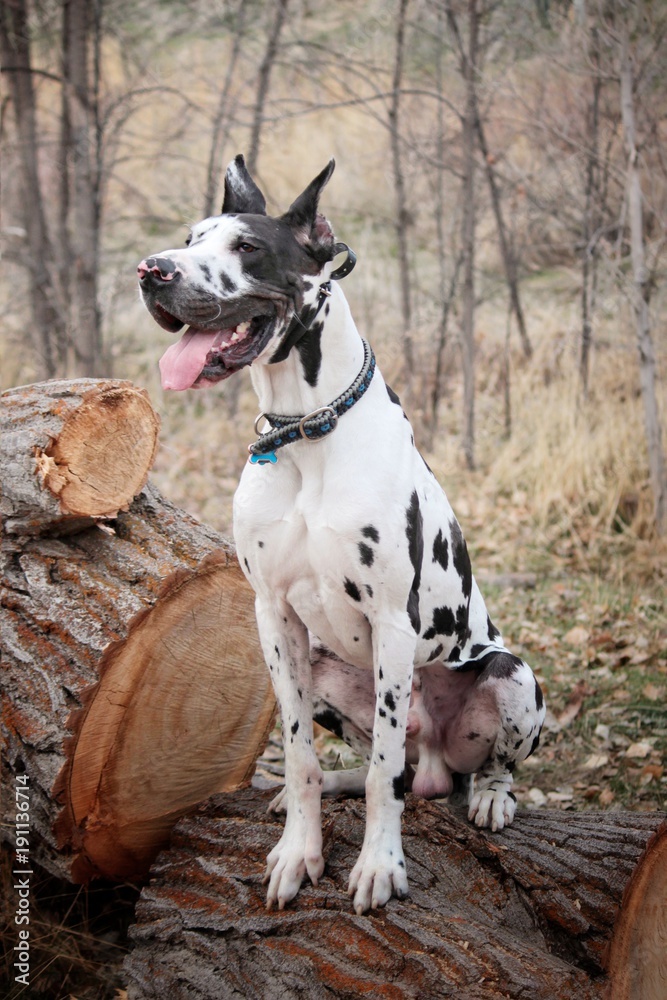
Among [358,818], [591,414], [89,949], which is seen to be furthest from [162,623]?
[591,414]

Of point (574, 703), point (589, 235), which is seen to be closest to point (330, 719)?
point (574, 703)

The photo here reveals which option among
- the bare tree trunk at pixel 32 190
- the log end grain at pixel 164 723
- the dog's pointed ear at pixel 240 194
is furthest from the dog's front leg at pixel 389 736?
the bare tree trunk at pixel 32 190

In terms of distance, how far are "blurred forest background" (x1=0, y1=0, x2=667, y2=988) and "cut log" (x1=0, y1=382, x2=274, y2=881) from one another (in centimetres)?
50

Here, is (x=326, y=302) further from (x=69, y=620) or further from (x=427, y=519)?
(x=69, y=620)

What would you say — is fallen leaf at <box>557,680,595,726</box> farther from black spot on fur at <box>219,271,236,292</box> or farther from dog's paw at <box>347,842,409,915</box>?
black spot on fur at <box>219,271,236,292</box>

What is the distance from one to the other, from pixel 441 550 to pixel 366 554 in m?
0.45

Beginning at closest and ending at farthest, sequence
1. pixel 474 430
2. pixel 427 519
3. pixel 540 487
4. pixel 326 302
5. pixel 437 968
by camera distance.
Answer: pixel 437 968
pixel 326 302
pixel 427 519
pixel 540 487
pixel 474 430

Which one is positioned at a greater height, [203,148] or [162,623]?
[203,148]

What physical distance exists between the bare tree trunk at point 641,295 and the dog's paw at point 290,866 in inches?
178

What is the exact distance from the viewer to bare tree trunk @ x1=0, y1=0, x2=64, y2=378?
8.17m

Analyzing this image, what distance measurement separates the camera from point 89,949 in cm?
294

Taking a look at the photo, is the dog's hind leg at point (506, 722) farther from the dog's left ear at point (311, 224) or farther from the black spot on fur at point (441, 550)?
Answer: the dog's left ear at point (311, 224)

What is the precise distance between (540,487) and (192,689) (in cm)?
485

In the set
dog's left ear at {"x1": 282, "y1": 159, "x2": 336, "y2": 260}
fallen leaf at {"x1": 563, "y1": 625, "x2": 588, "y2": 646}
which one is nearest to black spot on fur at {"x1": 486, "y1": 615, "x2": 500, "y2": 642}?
dog's left ear at {"x1": 282, "y1": 159, "x2": 336, "y2": 260}
